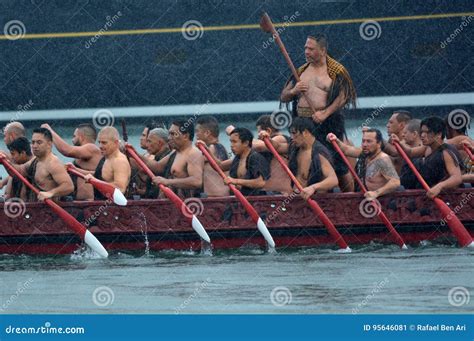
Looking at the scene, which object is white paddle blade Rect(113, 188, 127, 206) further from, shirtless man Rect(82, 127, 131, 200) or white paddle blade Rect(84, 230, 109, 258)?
white paddle blade Rect(84, 230, 109, 258)

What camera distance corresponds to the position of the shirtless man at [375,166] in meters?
10.9

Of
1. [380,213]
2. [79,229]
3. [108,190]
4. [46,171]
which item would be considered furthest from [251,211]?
[46,171]

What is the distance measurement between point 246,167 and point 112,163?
1.01 m

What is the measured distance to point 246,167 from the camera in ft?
36.8

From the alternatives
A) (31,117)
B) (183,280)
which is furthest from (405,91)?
(183,280)

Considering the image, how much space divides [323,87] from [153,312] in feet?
10.7

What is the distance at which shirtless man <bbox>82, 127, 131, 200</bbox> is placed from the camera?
11.1m

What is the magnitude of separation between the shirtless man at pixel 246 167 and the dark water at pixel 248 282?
19.6 inches

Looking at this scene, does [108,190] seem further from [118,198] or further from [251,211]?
[251,211]

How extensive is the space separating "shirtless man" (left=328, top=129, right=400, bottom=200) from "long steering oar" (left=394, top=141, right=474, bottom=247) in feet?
0.45

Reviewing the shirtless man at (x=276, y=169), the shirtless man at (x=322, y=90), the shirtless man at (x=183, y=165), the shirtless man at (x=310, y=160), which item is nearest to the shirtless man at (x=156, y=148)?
the shirtless man at (x=183, y=165)

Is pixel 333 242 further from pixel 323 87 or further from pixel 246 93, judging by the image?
pixel 246 93

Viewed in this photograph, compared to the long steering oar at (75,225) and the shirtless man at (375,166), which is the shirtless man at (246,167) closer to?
the shirtless man at (375,166)

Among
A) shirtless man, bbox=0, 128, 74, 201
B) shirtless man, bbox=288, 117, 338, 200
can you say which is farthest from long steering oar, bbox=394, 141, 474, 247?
shirtless man, bbox=0, 128, 74, 201
